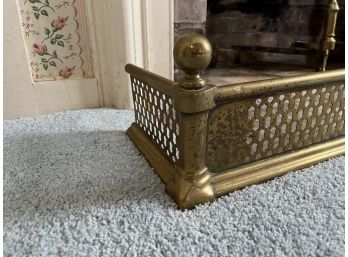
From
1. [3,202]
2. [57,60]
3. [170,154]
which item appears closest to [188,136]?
[170,154]

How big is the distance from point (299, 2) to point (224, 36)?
18.5 inches

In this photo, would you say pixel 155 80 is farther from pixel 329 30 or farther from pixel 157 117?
pixel 329 30

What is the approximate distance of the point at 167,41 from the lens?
1140 mm

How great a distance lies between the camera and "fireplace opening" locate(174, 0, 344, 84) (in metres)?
1.69

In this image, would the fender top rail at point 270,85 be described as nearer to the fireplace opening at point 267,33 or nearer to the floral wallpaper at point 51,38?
the floral wallpaper at point 51,38

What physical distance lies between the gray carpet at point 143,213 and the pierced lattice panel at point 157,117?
2.8 inches

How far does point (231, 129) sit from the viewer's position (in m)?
0.57

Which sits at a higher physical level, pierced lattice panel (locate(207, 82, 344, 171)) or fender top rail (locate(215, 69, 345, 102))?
fender top rail (locate(215, 69, 345, 102))

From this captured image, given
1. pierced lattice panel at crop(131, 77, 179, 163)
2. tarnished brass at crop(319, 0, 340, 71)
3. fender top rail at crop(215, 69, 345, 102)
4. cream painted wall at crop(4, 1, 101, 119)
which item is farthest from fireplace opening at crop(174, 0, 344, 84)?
fender top rail at crop(215, 69, 345, 102)

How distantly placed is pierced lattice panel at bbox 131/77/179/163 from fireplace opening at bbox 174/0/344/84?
0.92 metres

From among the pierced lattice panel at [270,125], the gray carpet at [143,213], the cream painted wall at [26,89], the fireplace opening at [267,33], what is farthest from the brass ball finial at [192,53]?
the fireplace opening at [267,33]

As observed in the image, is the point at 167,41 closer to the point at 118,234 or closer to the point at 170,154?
the point at 170,154

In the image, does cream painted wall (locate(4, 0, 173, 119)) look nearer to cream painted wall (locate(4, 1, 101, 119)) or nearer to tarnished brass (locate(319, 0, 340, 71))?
cream painted wall (locate(4, 1, 101, 119))

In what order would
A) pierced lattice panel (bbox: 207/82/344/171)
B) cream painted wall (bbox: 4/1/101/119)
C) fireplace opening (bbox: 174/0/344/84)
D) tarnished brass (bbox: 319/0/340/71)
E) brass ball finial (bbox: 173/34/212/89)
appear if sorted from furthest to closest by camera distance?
fireplace opening (bbox: 174/0/344/84) → tarnished brass (bbox: 319/0/340/71) → cream painted wall (bbox: 4/1/101/119) → pierced lattice panel (bbox: 207/82/344/171) → brass ball finial (bbox: 173/34/212/89)
